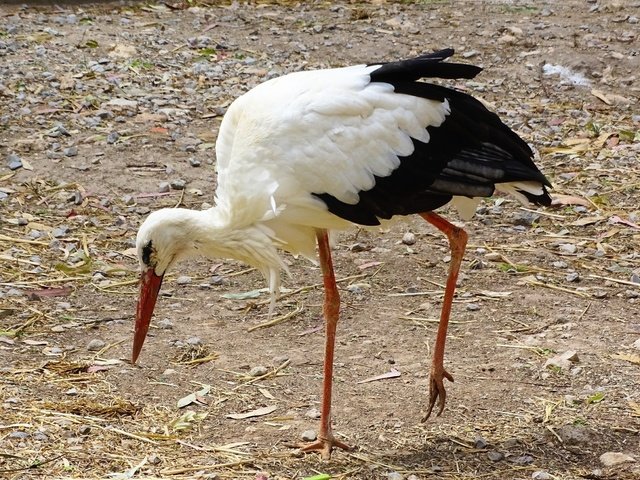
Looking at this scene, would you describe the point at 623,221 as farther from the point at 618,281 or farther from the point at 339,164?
the point at 339,164

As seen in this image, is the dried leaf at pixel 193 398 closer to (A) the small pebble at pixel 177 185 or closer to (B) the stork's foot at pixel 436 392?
(B) the stork's foot at pixel 436 392

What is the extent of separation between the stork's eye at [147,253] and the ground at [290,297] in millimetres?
693

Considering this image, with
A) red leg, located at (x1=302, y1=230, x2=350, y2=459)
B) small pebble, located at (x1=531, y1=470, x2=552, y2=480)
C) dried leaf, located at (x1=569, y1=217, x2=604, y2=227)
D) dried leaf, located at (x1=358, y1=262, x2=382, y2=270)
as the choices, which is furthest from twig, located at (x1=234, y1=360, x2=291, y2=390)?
dried leaf, located at (x1=569, y1=217, x2=604, y2=227)

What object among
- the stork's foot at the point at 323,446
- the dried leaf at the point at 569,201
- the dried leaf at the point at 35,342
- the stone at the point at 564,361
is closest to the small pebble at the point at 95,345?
the dried leaf at the point at 35,342

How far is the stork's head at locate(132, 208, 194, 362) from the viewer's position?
16.7ft

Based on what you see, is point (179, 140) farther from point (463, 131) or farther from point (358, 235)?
point (463, 131)

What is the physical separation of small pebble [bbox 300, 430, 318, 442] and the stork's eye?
3.58 feet

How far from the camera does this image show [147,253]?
517 cm

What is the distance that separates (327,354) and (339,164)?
913mm

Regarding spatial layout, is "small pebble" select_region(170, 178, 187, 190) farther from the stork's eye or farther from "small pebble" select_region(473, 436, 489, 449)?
"small pebble" select_region(473, 436, 489, 449)

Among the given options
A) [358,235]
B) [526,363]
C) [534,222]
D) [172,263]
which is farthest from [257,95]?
[534,222]

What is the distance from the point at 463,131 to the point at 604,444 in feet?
5.01

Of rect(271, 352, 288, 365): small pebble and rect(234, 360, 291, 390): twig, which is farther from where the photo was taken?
rect(271, 352, 288, 365): small pebble

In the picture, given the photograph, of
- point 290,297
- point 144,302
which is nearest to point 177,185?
point 290,297
